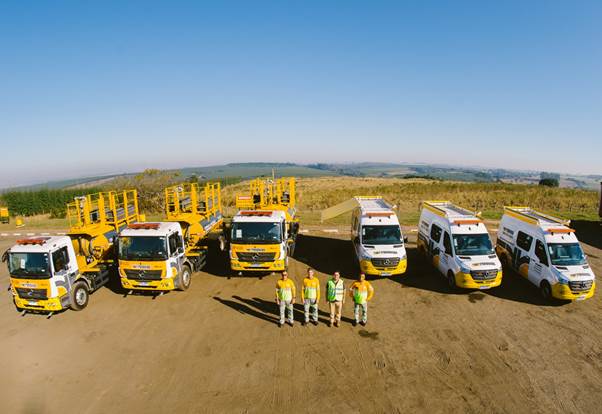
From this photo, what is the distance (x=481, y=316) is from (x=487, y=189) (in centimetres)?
3535

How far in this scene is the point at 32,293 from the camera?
33.3 feet

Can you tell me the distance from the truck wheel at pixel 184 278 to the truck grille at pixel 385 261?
710cm

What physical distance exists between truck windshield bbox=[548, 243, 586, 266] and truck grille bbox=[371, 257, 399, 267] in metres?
5.06

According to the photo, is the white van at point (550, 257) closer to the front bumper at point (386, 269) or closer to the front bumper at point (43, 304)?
the front bumper at point (386, 269)

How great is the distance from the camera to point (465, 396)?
7.04 metres

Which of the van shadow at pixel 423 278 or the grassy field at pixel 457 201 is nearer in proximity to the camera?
the van shadow at pixel 423 278

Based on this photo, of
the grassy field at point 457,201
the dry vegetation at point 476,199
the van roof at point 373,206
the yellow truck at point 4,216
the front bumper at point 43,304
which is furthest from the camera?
the yellow truck at point 4,216

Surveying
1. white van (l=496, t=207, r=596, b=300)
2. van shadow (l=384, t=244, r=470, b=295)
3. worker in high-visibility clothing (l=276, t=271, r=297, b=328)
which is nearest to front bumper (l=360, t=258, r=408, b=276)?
van shadow (l=384, t=244, r=470, b=295)

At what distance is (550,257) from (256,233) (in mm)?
10253

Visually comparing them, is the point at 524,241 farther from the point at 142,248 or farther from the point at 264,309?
the point at 142,248

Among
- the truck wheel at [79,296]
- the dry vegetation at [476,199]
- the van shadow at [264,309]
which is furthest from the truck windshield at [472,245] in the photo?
the truck wheel at [79,296]

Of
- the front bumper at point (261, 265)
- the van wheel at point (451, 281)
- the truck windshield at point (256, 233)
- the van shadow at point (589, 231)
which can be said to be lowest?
the van shadow at point (589, 231)

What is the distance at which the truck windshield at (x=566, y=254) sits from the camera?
11.2 meters

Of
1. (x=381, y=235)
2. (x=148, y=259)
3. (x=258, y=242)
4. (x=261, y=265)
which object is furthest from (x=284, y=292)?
(x=381, y=235)
